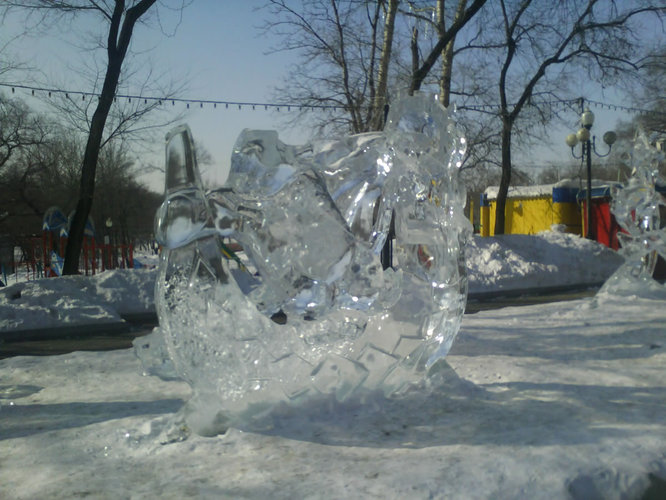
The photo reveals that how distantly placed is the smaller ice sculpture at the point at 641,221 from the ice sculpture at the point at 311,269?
5.67 meters

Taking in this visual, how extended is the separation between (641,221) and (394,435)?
770cm

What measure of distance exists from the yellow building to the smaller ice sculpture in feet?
46.6

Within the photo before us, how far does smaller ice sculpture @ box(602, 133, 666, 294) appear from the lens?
31.2 feet

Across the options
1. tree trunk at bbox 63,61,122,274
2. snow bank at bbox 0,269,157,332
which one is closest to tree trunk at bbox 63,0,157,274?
tree trunk at bbox 63,61,122,274

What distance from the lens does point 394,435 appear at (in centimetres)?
361

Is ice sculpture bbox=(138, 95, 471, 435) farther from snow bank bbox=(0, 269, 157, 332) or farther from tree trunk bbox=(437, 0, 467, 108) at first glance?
tree trunk bbox=(437, 0, 467, 108)

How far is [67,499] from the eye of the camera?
2.82 m

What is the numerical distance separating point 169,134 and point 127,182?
1434 inches

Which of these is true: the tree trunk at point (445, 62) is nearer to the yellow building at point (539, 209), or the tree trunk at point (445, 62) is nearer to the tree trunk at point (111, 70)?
the tree trunk at point (111, 70)

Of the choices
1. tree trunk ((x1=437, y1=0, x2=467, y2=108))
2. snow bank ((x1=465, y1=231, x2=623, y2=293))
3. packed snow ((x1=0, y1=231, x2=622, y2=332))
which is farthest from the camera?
tree trunk ((x1=437, y1=0, x2=467, y2=108))

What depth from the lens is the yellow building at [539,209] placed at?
87.6 ft

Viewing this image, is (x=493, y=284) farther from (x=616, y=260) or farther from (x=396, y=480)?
(x=396, y=480)

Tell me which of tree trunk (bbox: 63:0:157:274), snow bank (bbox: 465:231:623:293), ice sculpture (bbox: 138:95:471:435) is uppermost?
tree trunk (bbox: 63:0:157:274)

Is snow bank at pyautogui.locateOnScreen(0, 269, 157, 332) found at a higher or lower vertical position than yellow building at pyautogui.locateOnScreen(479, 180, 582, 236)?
lower
